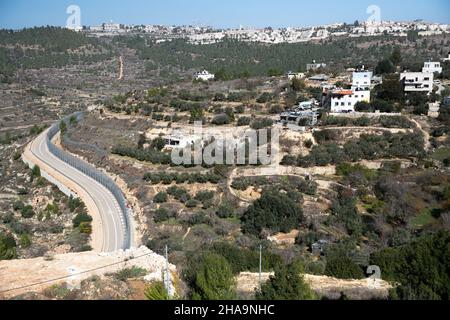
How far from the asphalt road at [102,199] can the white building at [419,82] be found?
2200 centimetres

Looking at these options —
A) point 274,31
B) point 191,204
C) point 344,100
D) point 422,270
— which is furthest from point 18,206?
point 274,31

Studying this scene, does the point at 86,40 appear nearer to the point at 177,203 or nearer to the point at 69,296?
the point at 177,203

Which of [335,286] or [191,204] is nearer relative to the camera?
[335,286]

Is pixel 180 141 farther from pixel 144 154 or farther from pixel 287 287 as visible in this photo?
pixel 287 287

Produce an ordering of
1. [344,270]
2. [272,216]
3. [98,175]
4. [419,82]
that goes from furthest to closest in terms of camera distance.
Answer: [419,82] → [98,175] → [272,216] → [344,270]

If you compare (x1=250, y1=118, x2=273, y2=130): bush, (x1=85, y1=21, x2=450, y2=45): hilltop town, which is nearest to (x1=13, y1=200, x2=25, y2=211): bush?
(x1=250, y1=118, x2=273, y2=130): bush

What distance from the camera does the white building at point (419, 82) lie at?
34359mm

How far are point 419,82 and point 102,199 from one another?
2319 cm

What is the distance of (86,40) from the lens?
9100cm

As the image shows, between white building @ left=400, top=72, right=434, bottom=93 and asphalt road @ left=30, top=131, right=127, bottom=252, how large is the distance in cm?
2200

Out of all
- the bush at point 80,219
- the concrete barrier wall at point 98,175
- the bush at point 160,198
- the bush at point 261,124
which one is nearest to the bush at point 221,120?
the bush at point 261,124

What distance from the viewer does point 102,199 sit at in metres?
25.3

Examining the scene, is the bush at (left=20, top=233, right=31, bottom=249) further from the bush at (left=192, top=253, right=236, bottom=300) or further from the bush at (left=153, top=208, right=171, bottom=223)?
the bush at (left=192, top=253, right=236, bottom=300)
